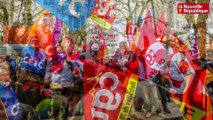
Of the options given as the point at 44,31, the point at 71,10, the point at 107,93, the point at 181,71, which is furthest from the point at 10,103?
the point at 181,71

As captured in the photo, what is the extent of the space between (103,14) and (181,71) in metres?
1.19

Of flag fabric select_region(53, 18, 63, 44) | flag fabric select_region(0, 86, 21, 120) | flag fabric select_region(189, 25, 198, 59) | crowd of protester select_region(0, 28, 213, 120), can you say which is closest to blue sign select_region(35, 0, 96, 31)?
flag fabric select_region(53, 18, 63, 44)

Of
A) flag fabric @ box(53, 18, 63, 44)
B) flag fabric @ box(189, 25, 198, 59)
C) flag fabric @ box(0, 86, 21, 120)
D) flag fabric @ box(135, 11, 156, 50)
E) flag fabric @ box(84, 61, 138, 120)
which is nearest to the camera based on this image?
flag fabric @ box(0, 86, 21, 120)

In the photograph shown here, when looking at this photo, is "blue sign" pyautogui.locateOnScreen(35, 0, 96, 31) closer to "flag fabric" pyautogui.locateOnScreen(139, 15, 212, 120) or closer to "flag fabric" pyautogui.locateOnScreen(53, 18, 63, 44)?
"flag fabric" pyautogui.locateOnScreen(53, 18, 63, 44)

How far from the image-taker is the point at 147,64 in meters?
4.52

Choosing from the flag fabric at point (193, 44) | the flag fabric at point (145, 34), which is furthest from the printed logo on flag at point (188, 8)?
the flag fabric at point (145, 34)

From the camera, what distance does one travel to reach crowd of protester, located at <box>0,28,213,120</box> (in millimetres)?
4352

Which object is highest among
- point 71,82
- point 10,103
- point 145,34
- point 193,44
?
point 145,34

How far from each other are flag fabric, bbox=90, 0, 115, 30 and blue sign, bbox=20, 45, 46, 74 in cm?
77

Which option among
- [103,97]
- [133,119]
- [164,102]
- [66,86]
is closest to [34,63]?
[66,86]

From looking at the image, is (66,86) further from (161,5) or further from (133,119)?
(161,5)

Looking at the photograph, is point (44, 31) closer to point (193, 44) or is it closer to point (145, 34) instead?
point (145, 34)

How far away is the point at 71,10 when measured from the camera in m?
4.37

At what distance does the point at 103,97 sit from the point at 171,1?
146 centimetres
